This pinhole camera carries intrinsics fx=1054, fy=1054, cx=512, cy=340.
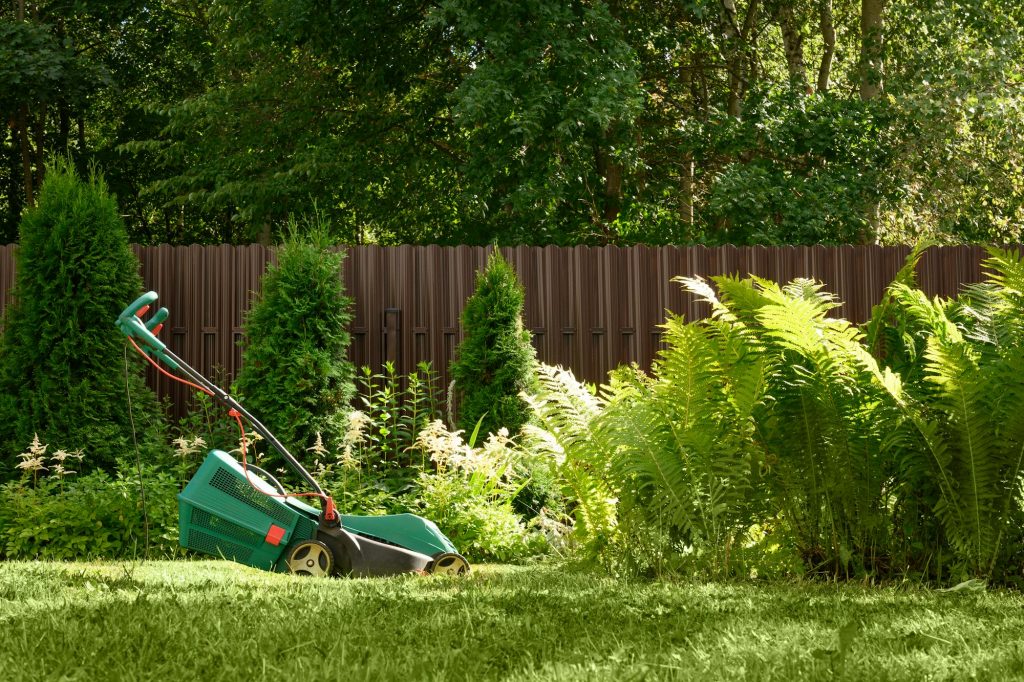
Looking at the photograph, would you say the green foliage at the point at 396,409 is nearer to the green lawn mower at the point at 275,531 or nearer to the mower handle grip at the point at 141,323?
the green lawn mower at the point at 275,531

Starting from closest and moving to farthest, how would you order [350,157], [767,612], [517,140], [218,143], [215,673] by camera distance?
[215,673], [767,612], [517,140], [350,157], [218,143]

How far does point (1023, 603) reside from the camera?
3.51 meters

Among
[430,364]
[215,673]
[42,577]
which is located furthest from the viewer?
[430,364]

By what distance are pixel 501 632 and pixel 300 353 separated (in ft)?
15.6

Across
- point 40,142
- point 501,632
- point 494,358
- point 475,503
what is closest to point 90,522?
point 475,503

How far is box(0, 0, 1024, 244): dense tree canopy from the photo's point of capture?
13320 mm

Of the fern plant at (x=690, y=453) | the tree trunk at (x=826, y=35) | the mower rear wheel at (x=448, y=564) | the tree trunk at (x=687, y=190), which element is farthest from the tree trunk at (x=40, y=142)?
the fern plant at (x=690, y=453)

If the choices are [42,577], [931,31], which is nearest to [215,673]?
[42,577]

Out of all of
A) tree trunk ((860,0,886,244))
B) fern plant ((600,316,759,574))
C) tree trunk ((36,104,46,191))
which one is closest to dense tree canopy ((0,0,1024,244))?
tree trunk ((860,0,886,244))

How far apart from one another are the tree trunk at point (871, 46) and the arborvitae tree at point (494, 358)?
369 inches

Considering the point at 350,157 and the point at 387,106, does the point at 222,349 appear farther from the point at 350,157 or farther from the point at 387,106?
the point at 387,106

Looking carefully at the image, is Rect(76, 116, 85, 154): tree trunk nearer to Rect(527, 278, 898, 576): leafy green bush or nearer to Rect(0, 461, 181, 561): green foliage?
Rect(0, 461, 181, 561): green foliage

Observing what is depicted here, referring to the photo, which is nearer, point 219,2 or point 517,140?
point 517,140

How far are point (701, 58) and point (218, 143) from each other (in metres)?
7.83
